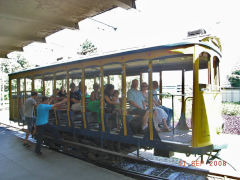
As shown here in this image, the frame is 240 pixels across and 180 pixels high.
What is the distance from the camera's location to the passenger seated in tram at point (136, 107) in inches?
187

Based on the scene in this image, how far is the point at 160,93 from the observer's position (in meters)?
4.80

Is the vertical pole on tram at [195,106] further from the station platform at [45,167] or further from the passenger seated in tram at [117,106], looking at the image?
the passenger seated in tram at [117,106]

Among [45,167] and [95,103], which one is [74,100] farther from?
[45,167]

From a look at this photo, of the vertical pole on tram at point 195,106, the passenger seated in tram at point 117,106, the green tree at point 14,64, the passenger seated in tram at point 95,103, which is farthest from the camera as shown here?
the green tree at point 14,64

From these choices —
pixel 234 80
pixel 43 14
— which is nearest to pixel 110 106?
pixel 43 14

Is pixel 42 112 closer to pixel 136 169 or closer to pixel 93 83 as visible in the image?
pixel 93 83

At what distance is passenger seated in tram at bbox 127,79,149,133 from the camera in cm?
475

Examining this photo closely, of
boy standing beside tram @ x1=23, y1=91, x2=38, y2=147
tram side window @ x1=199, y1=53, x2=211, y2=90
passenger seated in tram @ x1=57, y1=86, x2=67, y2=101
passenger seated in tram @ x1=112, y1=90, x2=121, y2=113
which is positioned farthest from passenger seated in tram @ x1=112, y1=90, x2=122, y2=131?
boy standing beside tram @ x1=23, y1=91, x2=38, y2=147

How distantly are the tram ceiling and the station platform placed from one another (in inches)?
165

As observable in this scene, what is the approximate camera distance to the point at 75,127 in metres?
6.12

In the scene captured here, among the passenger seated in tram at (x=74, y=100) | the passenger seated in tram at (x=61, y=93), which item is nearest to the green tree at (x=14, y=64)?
the passenger seated in tram at (x=61, y=93)

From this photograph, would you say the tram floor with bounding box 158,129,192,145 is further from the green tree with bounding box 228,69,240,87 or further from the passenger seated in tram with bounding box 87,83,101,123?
the green tree with bounding box 228,69,240,87

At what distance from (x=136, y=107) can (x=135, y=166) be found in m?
1.66

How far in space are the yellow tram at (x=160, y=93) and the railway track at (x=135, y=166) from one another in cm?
35
